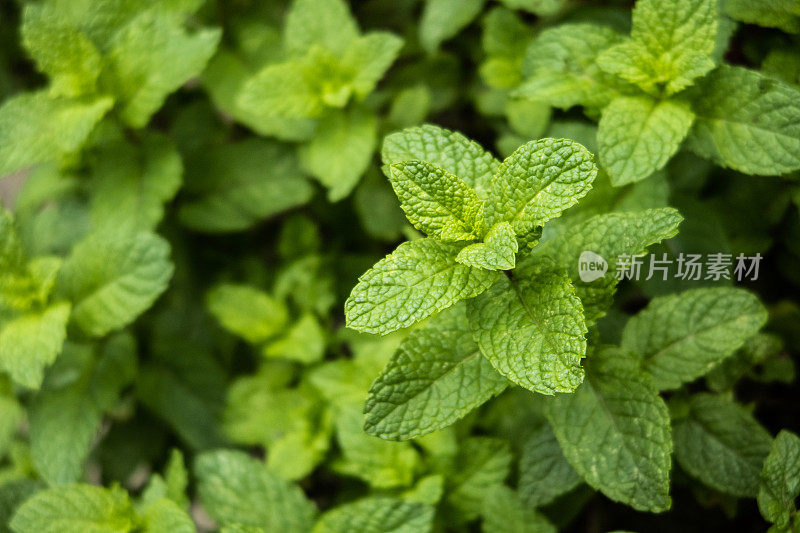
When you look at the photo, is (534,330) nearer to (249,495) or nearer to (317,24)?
(249,495)

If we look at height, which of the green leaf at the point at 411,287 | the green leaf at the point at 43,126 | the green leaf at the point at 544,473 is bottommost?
the green leaf at the point at 544,473

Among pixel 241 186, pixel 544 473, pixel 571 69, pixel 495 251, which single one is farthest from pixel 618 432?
pixel 241 186

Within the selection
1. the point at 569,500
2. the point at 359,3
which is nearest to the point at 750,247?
the point at 569,500

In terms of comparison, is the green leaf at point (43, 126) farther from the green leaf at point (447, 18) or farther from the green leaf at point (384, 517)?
the green leaf at point (384, 517)

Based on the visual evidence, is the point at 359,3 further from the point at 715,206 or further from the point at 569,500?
the point at 569,500

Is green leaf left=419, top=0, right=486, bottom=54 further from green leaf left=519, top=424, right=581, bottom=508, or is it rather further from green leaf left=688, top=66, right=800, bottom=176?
green leaf left=519, top=424, right=581, bottom=508

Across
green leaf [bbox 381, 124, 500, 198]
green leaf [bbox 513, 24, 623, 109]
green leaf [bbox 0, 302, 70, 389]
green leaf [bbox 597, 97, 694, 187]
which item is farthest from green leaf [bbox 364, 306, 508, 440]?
green leaf [bbox 0, 302, 70, 389]

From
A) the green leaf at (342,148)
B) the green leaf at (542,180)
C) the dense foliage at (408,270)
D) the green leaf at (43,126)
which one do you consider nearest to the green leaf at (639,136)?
the dense foliage at (408,270)
